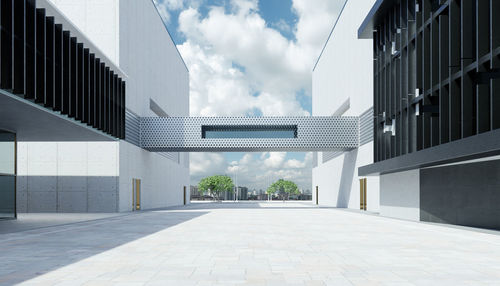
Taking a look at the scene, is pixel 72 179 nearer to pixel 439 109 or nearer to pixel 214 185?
pixel 439 109

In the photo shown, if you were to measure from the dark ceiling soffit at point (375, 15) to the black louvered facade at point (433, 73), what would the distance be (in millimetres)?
129

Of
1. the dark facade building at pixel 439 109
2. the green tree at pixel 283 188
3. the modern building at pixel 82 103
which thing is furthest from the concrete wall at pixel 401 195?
the green tree at pixel 283 188

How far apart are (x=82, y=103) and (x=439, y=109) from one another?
15.4 m

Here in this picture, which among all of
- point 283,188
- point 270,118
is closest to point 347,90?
point 270,118

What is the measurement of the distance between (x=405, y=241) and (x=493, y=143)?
3.74m

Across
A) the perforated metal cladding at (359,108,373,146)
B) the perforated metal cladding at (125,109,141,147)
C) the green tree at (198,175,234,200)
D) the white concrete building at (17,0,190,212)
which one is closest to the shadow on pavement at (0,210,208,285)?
the white concrete building at (17,0,190,212)

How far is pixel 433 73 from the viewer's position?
19562 mm

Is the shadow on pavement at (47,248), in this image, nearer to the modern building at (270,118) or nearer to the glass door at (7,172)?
the modern building at (270,118)

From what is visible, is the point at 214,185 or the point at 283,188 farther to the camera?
the point at 283,188

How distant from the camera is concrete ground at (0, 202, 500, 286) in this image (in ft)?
25.6

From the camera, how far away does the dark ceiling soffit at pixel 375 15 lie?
25141mm

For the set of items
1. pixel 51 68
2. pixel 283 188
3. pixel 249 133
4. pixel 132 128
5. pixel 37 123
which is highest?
pixel 51 68

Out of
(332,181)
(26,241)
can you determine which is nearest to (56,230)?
(26,241)

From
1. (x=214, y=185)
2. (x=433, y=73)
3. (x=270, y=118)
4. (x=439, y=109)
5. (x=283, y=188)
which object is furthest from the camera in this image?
(x=283, y=188)
